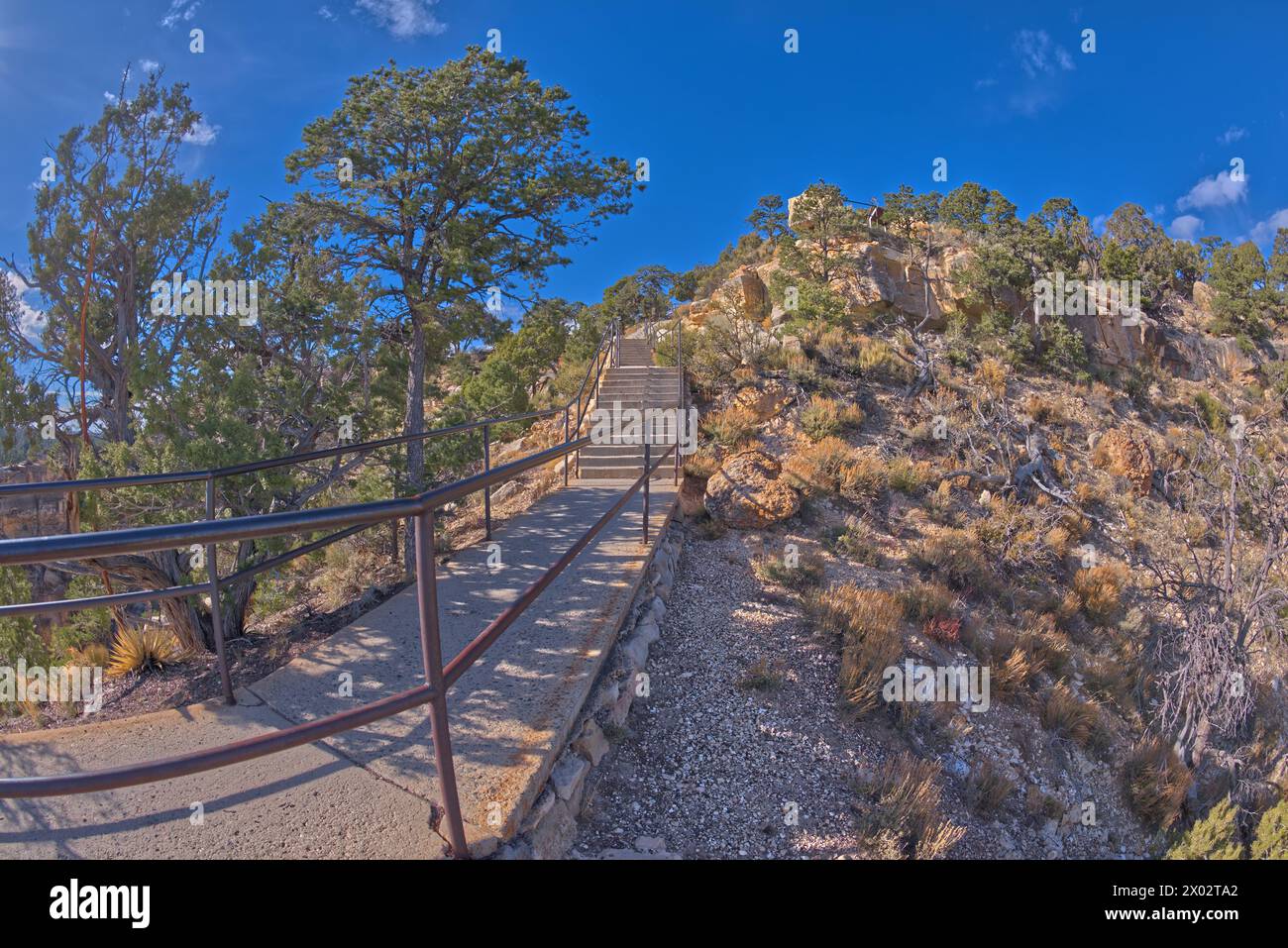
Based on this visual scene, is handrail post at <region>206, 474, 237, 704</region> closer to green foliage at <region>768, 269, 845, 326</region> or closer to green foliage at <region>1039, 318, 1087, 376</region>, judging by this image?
green foliage at <region>768, 269, 845, 326</region>

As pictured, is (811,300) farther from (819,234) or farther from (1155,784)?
(1155,784)

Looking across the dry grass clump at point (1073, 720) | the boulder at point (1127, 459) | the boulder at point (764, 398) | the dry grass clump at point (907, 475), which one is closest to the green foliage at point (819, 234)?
the boulder at point (764, 398)

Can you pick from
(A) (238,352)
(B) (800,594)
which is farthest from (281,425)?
(B) (800,594)

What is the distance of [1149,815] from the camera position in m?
5.16

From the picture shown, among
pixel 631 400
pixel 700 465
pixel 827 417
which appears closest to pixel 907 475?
pixel 827 417

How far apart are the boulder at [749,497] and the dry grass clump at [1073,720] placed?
334 centimetres

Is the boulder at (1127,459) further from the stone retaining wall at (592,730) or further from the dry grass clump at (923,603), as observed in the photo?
the stone retaining wall at (592,730)

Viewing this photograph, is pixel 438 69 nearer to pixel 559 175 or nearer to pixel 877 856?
pixel 559 175

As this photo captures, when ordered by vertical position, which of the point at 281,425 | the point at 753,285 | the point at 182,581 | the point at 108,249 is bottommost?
the point at 182,581

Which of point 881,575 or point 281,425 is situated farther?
point 881,575

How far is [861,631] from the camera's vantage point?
5055 mm

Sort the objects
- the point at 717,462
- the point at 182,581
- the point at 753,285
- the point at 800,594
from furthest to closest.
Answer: the point at 753,285, the point at 717,462, the point at 800,594, the point at 182,581

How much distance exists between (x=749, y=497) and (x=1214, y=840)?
499 cm

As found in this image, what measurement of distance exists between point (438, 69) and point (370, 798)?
9692 mm
